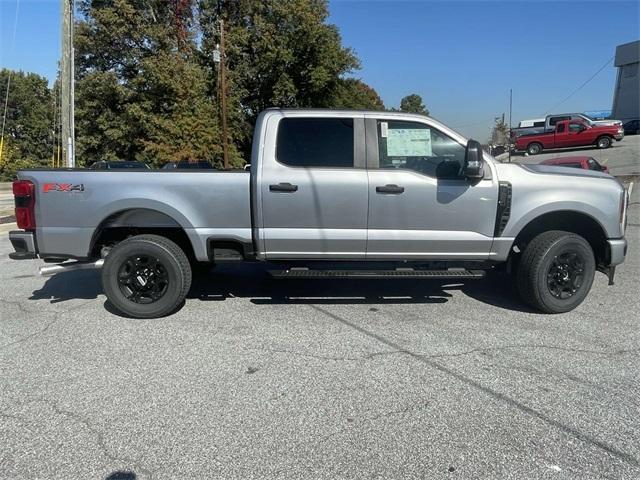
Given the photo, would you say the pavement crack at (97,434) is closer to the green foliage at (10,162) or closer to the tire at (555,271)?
the tire at (555,271)

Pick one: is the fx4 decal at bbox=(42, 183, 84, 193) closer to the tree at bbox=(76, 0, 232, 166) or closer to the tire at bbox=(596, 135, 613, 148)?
the tree at bbox=(76, 0, 232, 166)

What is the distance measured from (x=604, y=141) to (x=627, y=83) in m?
37.5

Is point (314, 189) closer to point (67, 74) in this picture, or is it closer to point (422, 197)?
point (422, 197)

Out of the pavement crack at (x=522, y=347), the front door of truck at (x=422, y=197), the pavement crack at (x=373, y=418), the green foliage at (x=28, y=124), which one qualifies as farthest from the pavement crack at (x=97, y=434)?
the green foliage at (x=28, y=124)

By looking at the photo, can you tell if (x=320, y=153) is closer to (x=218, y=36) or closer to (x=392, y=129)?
(x=392, y=129)

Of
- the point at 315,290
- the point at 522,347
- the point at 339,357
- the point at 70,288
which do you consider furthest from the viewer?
the point at 70,288

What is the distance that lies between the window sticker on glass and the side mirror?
0.44 m

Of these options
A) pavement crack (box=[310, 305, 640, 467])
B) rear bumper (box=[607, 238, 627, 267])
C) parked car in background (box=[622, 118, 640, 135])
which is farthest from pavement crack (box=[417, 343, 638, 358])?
parked car in background (box=[622, 118, 640, 135])

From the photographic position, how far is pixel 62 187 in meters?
4.91

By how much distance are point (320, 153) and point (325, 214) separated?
0.62 metres

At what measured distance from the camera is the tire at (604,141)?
29.9 meters

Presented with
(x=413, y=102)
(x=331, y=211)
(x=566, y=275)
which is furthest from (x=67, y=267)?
(x=413, y=102)

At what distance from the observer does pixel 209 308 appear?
5.51 meters

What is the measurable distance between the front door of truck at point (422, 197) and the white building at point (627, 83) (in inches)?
2483
